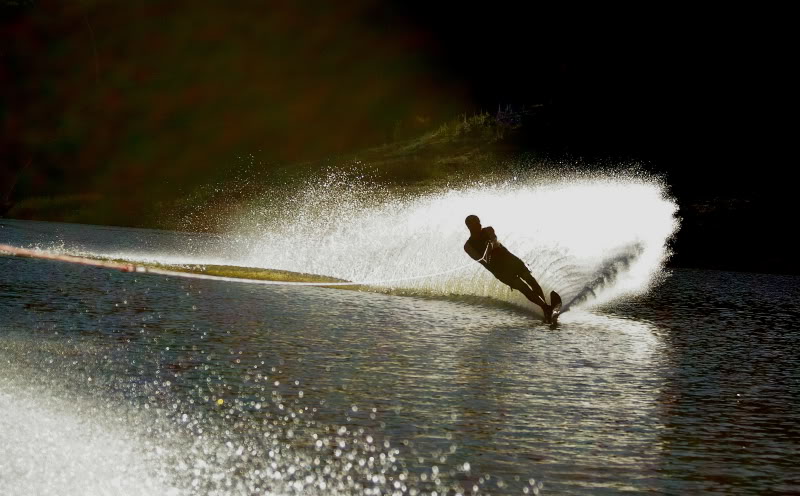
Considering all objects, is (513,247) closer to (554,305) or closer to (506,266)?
A: (506,266)

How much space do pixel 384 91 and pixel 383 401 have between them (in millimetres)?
73145

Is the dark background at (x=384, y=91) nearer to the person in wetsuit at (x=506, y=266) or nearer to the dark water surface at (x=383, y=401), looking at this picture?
the person in wetsuit at (x=506, y=266)

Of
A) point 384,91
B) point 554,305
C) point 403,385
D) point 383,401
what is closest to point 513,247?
point 554,305

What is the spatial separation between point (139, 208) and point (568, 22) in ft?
94.9

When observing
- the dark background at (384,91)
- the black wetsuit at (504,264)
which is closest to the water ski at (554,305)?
the black wetsuit at (504,264)

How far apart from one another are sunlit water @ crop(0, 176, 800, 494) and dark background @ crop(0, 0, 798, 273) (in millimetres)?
20042

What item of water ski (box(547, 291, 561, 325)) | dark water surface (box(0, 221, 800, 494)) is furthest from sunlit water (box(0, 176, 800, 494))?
water ski (box(547, 291, 561, 325))

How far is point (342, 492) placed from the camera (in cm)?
786

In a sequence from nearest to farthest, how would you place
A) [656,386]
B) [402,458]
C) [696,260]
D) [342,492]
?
[342,492]
[402,458]
[656,386]
[696,260]

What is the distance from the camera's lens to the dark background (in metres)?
50.1

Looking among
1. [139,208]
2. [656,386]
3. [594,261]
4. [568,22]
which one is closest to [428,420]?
[656,386]

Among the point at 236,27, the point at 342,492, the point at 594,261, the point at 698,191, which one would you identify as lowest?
the point at 342,492

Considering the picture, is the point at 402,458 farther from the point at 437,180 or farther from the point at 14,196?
the point at 14,196

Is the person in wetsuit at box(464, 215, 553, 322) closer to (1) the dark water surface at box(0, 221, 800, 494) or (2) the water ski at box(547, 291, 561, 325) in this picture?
(2) the water ski at box(547, 291, 561, 325)
